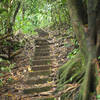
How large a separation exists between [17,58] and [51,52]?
1.79 m

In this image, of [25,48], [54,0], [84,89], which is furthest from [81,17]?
[54,0]

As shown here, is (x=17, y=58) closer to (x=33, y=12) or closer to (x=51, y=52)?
(x=51, y=52)

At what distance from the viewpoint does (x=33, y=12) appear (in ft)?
57.2

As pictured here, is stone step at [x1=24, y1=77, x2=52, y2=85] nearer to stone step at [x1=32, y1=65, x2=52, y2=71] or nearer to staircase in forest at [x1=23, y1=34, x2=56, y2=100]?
staircase in forest at [x1=23, y1=34, x2=56, y2=100]

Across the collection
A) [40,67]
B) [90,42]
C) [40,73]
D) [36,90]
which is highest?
[90,42]

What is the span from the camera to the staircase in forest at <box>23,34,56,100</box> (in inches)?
197

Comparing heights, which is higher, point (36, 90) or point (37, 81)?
point (37, 81)

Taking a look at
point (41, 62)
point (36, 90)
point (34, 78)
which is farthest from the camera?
point (41, 62)

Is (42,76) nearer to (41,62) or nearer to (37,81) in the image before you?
(37,81)

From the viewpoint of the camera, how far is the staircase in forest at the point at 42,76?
5000 millimetres

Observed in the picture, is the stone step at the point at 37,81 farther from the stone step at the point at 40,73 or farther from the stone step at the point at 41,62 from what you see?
the stone step at the point at 41,62

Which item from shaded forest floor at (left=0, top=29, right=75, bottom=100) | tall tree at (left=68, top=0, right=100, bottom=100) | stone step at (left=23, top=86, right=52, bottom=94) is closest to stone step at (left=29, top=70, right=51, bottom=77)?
shaded forest floor at (left=0, top=29, right=75, bottom=100)

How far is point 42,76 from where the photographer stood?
20.2ft

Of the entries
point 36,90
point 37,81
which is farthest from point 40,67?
point 36,90
